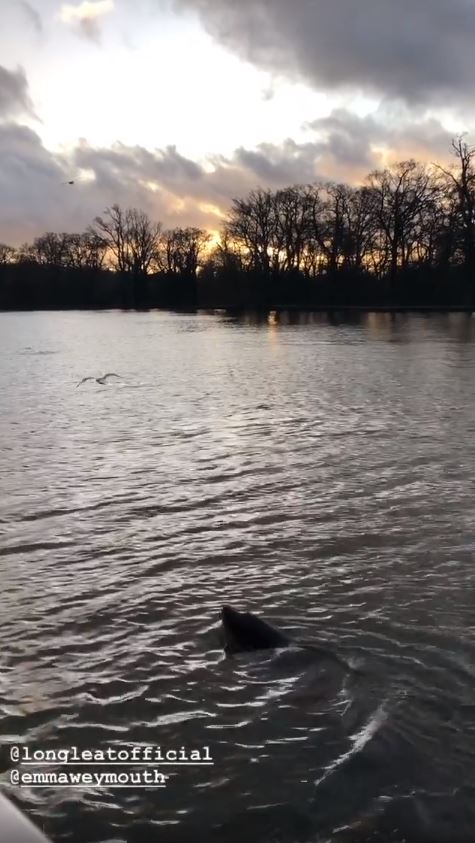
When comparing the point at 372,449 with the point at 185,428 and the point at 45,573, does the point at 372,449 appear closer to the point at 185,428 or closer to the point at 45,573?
the point at 185,428

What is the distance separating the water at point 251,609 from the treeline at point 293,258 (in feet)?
217

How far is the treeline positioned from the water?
66100 mm

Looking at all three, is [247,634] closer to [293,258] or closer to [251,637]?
[251,637]

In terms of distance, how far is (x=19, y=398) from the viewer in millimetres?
17578

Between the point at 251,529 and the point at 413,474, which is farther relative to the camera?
the point at 413,474

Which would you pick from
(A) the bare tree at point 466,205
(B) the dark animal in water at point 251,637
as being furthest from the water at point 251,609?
(A) the bare tree at point 466,205

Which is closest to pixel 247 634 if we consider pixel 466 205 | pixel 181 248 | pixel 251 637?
pixel 251 637

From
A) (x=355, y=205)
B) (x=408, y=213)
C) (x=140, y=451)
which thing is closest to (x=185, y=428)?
(x=140, y=451)

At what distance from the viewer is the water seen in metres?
3.33

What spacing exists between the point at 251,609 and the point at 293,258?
94499 millimetres

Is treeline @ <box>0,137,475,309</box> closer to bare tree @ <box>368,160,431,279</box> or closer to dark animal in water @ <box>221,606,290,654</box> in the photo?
bare tree @ <box>368,160,431,279</box>

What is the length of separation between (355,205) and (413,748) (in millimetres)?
89757

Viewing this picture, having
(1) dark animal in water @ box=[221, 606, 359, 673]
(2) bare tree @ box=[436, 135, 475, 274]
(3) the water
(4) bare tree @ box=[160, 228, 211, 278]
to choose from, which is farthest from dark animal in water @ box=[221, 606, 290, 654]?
(4) bare tree @ box=[160, 228, 211, 278]

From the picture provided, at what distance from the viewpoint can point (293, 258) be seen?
96688mm
